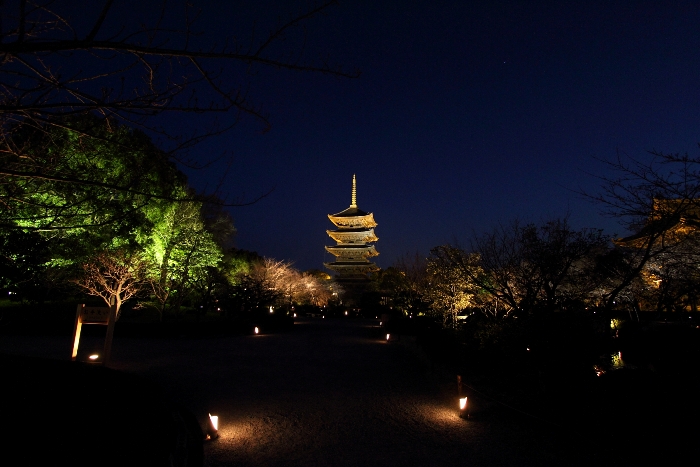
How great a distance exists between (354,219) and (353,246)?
3.75 meters

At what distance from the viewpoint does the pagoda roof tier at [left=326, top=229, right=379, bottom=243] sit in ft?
168

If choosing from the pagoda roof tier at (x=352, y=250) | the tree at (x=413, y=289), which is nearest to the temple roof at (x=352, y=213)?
the pagoda roof tier at (x=352, y=250)

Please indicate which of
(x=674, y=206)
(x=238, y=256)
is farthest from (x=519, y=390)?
(x=238, y=256)

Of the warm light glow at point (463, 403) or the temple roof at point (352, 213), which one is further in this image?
the temple roof at point (352, 213)

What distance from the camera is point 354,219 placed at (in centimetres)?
5216

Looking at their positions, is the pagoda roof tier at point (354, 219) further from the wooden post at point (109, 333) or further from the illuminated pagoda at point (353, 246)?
the wooden post at point (109, 333)

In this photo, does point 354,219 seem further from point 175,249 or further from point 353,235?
point 175,249

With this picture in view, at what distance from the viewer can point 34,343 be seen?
15.2 m

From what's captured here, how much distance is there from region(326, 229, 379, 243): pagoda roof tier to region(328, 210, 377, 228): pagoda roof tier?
1.33 m

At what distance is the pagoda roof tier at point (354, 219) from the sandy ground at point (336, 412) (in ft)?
123

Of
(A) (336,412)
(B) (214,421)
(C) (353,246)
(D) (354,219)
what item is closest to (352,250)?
→ (C) (353,246)

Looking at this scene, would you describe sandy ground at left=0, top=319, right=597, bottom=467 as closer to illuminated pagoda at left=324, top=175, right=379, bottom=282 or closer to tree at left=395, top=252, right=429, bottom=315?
tree at left=395, top=252, right=429, bottom=315

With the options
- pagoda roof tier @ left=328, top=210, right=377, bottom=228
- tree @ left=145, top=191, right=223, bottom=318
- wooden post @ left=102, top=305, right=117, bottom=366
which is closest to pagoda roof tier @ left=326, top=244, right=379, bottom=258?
pagoda roof tier @ left=328, top=210, right=377, bottom=228

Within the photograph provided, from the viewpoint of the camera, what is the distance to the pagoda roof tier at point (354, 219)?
171ft
